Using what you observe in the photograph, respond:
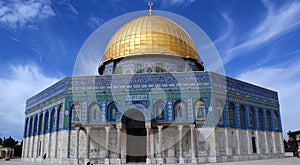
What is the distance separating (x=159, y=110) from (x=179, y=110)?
1.27 m

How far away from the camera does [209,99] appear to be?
17.5m

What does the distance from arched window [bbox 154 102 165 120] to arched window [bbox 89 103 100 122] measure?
372 cm

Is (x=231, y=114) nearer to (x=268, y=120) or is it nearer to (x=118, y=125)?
(x=268, y=120)

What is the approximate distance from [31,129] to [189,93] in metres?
14.2

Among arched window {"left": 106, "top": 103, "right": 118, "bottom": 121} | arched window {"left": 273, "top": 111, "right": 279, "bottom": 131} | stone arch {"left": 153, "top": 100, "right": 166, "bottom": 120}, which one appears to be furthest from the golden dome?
arched window {"left": 273, "top": 111, "right": 279, "bottom": 131}

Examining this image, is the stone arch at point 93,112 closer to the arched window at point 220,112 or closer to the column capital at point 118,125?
the column capital at point 118,125

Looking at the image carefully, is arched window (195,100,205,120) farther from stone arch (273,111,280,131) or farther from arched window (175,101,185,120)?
stone arch (273,111,280,131)

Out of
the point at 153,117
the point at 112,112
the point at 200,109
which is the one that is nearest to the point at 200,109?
the point at 200,109

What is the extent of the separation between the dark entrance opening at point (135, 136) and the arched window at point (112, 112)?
666 mm

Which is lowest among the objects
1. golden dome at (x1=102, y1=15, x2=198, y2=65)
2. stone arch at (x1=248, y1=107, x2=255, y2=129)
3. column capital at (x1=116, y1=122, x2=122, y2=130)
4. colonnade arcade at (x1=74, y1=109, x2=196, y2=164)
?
colonnade arcade at (x1=74, y1=109, x2=196, y2=164)

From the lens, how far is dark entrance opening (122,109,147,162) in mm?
17931

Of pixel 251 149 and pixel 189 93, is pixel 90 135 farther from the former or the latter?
pixel 251 149

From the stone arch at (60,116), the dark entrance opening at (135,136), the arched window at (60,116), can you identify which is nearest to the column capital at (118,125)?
the dark entrance opening at (135,136)

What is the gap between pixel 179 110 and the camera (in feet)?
57.3
